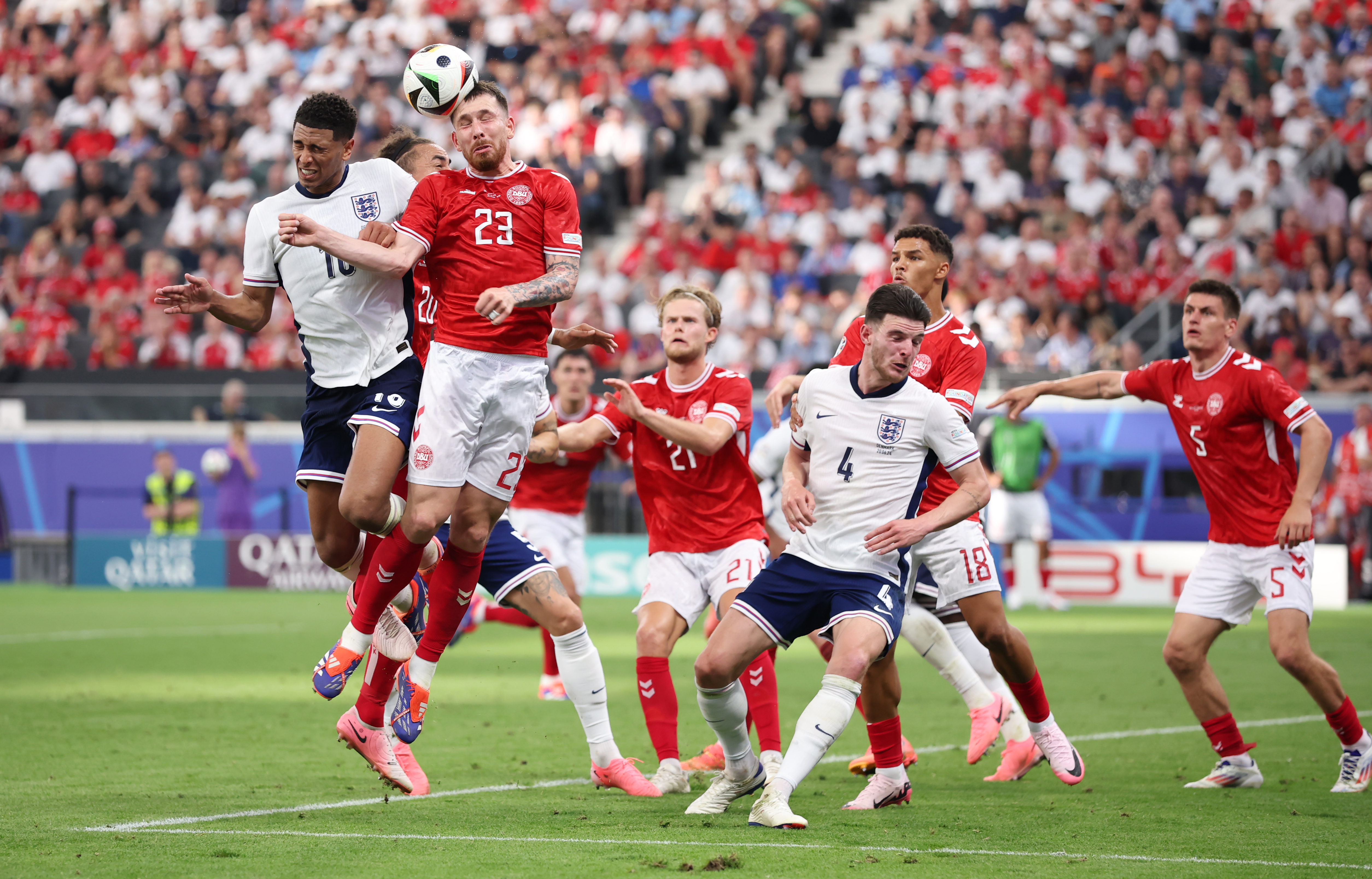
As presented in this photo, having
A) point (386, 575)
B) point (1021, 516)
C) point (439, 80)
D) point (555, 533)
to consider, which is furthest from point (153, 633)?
point (439, 80)

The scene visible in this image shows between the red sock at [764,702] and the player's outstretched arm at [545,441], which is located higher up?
the player's outstretched arm at [545,441]

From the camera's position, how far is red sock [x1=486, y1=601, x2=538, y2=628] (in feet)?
39.9

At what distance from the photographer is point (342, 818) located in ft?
20.7

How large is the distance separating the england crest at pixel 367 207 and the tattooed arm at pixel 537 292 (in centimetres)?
70

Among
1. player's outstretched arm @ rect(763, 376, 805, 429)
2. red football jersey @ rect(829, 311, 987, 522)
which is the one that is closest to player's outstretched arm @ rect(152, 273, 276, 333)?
player's outstretched arm @ rect(763, 376, 805, 429)

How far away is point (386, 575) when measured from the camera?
22.5 ft

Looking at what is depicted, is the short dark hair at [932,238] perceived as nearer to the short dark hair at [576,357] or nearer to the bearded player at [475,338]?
the bearded player at [475,338]

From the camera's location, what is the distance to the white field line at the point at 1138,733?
28.1ft

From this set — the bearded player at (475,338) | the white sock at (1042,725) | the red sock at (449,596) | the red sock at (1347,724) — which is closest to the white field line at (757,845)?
the bearded player at (475,338)

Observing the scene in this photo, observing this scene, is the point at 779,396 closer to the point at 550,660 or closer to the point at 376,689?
the point at 376,689

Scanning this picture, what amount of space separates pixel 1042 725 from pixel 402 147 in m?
4.29

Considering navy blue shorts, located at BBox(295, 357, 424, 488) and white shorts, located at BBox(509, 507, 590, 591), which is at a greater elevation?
navy blue shorts, located at BBox(295, 357, 424, 488)

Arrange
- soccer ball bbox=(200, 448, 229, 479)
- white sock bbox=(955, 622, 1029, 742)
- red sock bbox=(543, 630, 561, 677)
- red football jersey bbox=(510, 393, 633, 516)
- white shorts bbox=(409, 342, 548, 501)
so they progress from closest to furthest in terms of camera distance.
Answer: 1. white shorts bbox=(409, 342, 548, 501)
2. white sock bbox=(955, 622, 1029, 742)
3. red sock bbox=(543, 630, 561, 677)
4. red football jersey bbox=(510, 393, 633, 516)
5. soccer ball bbox=(200, 448, 229, 479)

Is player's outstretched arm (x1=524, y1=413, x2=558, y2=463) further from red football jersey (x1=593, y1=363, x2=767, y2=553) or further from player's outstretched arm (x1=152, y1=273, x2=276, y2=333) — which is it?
player's outstretched arm (x1=152, y1=273, x2=276, y2=333)
